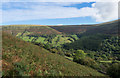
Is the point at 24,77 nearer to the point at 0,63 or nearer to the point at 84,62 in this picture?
the point at 0,63

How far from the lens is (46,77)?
10.6 metres

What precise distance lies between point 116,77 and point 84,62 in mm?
22376

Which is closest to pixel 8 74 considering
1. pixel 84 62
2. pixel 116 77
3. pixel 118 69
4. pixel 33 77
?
pixel 33 77

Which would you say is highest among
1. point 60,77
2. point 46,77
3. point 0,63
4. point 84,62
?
point 0,63

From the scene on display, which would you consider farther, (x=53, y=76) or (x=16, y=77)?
(x=53, y=76)

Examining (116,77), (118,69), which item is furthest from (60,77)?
(118,69)

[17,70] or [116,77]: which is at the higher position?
[17,70]

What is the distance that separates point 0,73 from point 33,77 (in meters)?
3.59

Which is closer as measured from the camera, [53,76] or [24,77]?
[24,77]

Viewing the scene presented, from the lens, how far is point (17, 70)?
33.2ft

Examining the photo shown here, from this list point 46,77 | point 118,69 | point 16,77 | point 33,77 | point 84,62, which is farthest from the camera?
point 84,62

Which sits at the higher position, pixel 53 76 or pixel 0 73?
pixel 0 73

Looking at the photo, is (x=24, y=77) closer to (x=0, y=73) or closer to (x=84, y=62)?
(x=0, y=73)

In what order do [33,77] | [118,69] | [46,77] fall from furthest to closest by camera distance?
[118,69]
[46,77]
[33,77]
